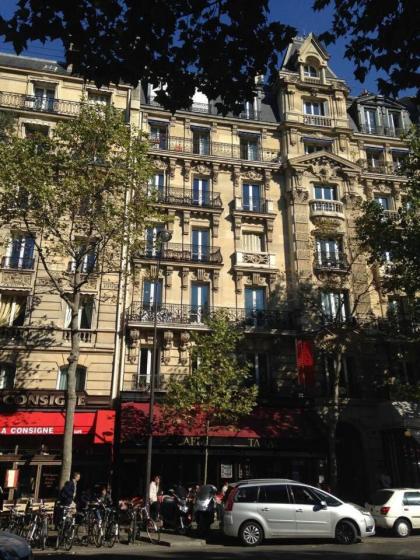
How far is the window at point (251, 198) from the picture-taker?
80.1 ft

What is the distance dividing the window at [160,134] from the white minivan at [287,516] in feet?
56.7

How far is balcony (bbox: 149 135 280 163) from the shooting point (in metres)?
24.5

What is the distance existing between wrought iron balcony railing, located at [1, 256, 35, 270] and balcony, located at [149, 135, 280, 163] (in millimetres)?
8176

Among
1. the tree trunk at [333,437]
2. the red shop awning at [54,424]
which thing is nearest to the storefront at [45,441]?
the red shop awning at [54,424]

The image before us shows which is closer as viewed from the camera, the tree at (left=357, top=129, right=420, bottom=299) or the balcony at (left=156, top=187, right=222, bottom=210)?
the tree at (left=357, top=129, right=420, bottom=299)

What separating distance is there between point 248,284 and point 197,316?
118 inches

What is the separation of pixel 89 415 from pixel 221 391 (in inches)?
207

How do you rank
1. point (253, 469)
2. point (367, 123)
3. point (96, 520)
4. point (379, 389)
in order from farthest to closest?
point (367, 123)
point (379, 389)
point (253, 469)
point (96, 520)

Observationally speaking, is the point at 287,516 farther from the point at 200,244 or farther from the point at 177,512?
the point at 200,244

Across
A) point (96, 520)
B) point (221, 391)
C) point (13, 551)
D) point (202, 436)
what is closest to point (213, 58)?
point (13, 551)

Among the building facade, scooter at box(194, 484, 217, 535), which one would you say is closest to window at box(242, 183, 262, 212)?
the building facade

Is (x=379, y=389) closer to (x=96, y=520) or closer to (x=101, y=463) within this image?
(x=101, y=463)

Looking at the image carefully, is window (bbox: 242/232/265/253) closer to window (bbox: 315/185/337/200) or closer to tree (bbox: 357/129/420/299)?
window (bbox: 315/185/337/200)

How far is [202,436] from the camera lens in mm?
17953
